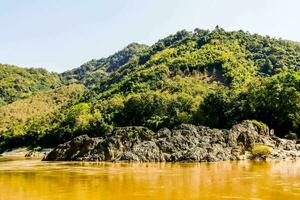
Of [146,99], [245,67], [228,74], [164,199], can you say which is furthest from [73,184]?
[245,67]

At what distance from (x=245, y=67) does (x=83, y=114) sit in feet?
143

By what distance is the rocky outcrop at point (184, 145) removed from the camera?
48.3m

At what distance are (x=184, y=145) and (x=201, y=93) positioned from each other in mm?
54941

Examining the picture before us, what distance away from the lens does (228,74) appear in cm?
11244

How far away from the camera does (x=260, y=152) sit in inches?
1909

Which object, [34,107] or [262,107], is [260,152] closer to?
[262,107]

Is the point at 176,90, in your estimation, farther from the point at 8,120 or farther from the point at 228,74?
the point at 8,120

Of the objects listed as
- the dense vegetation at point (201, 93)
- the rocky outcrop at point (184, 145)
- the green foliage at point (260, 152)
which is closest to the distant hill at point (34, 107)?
the dense vegetation at point (201, 93)

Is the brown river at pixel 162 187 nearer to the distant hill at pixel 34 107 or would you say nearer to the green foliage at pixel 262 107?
the green foliage at pixel 262 107

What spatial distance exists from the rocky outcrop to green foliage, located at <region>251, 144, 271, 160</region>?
481 mm

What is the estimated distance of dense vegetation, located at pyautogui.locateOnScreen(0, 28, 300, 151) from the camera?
6644 cm

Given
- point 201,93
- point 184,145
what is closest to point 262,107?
point 184,145

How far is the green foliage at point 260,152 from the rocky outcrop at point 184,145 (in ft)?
1.58

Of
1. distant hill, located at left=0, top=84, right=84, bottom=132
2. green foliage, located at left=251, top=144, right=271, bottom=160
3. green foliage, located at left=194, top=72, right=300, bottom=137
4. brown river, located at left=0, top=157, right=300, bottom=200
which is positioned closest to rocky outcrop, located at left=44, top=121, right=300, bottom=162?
green foliage, located at left=251, top=144, right=271, bottom=160
